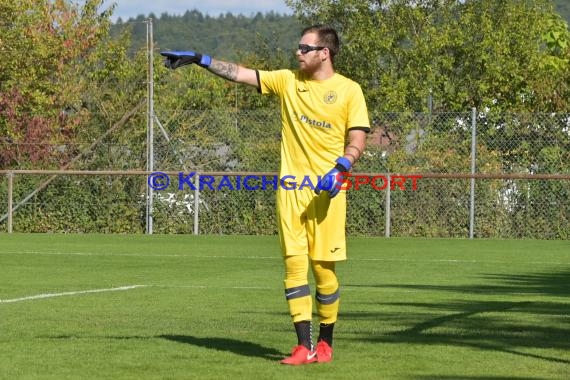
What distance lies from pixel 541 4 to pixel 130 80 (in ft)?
50.3

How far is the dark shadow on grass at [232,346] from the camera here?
→ 920 cm

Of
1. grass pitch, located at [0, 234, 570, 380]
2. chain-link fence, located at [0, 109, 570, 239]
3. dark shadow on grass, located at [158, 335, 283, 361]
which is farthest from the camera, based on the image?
chain-link fence, located at [0, 109, 570, 239]

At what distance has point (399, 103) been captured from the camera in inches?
1681

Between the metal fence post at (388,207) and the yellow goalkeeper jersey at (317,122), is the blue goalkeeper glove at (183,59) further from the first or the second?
the metal fence post at (388,207)

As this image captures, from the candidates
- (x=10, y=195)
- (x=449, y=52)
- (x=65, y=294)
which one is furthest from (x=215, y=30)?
(x=65, y=294)

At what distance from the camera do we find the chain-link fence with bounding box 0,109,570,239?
1114 inches

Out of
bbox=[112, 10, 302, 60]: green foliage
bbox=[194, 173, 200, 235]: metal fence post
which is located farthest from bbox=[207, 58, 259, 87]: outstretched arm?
bbox=[112, 10, 302, 60]: green foliage

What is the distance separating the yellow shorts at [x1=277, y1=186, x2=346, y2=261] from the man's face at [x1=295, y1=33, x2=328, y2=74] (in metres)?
0.76

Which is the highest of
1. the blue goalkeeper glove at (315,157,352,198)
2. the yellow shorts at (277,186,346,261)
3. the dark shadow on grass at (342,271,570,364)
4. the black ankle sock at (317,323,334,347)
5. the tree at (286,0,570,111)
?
the tree at (286,0,570,111)

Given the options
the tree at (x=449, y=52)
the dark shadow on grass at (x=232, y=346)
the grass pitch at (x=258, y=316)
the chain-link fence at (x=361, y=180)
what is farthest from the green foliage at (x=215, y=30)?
the dark shadow on grass at (x=232, y=346)

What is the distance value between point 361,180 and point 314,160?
20.2 metres

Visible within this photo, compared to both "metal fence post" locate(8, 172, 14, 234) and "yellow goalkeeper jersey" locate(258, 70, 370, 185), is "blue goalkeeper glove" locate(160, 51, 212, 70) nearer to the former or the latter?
"yellow goalkeeper jersey" locate(258, 70, 370, 185)

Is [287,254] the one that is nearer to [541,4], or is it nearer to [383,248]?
[383,248]

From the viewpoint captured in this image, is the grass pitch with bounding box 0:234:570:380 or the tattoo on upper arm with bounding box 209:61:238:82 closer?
the grass pitch with bounding box 0:234:570:380
